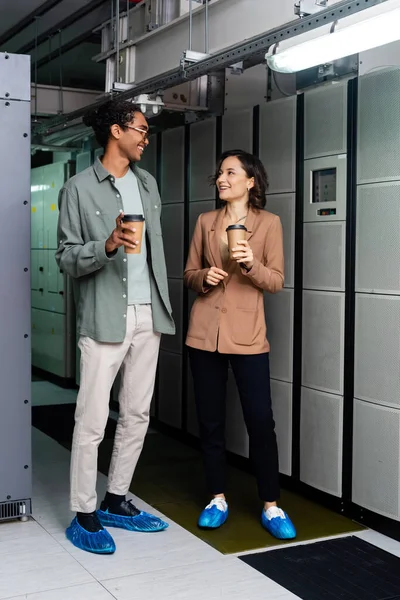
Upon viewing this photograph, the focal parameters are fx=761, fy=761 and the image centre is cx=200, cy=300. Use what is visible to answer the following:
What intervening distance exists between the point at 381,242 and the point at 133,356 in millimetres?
1255

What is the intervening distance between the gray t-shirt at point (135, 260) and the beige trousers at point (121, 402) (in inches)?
2.1

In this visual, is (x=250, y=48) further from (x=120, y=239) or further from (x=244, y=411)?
(x=244, y=411)

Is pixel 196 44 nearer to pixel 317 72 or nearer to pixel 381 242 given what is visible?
pixel 317 72

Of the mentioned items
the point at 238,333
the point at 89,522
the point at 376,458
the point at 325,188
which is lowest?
the point at 89,522

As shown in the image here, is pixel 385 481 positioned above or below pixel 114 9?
below

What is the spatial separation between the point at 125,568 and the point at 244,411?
916 mm

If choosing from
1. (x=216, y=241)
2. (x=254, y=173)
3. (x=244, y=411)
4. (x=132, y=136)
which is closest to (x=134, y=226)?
(x=132, y=136)

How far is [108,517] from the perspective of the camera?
3.58m

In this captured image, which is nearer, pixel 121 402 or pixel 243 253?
pixel 243 253

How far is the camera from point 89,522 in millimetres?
3350

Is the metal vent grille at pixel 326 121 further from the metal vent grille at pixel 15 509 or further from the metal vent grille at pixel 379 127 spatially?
the metal vent grille at pixel 15 509

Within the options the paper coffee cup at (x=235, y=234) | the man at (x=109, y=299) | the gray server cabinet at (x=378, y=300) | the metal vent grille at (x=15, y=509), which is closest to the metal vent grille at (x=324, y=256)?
the gray server cabinet at (x=378, y=300)

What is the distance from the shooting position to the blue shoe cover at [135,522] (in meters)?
3.52

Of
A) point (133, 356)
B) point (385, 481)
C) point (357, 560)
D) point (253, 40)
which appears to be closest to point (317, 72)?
point (253, 40)
